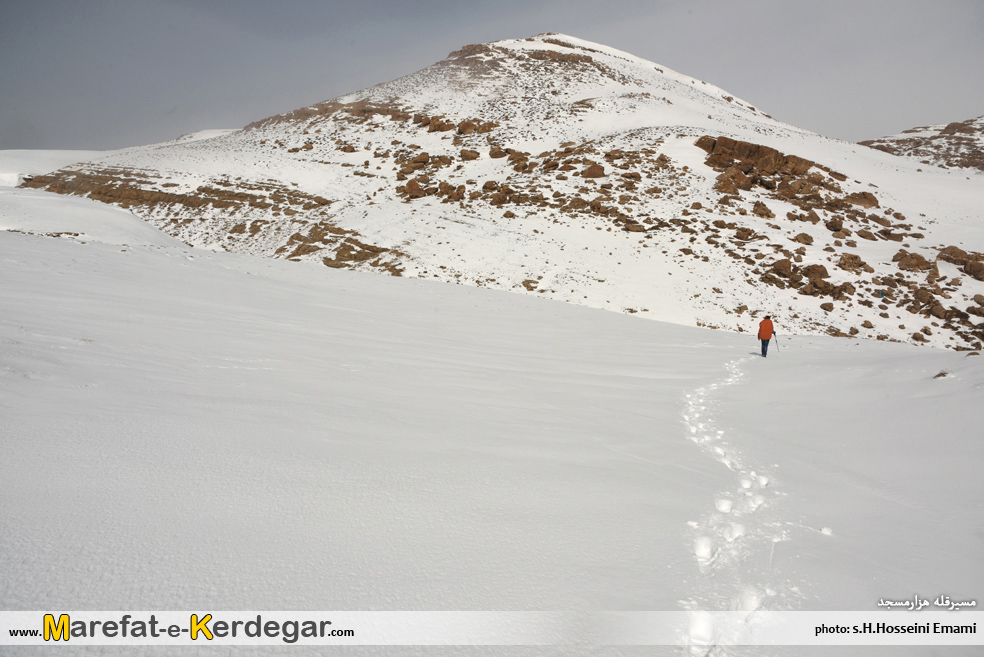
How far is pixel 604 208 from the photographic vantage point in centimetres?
2153

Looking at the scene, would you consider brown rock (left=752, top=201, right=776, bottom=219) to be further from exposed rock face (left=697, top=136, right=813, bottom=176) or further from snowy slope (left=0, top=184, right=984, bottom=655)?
snowy slope (left=0, top=184, right=984, bottom=655)

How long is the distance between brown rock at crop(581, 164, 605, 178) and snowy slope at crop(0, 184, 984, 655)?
61.9 ft

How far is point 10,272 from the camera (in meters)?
6.77

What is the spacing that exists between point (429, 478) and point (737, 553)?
174 cm

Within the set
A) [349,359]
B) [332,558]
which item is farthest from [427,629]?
[349,359]

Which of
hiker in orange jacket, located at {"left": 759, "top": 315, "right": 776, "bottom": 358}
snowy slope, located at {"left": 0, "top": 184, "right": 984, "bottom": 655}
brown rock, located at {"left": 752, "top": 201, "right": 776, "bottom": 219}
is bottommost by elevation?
snowy slope, located at {"left": 0, "top": 184, "right": 984, "bottom": 655}

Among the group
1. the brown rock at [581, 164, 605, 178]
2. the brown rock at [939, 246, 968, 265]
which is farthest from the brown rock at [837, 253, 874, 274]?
the brown rock at [581, 164, 605, 178]

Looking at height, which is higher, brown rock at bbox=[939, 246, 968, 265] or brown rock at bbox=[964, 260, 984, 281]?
brown rock at bbox=[939, 246, 968, 265]

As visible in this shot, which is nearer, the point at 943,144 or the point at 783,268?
the point at 783,268

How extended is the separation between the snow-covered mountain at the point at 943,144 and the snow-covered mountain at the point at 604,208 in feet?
50.3

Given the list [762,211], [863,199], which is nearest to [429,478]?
[762,211]

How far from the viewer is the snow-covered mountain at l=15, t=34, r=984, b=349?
1603 centimetres

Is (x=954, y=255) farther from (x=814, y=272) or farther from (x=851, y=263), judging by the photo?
(x=814, y=272)

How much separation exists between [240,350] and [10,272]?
4.40 m
